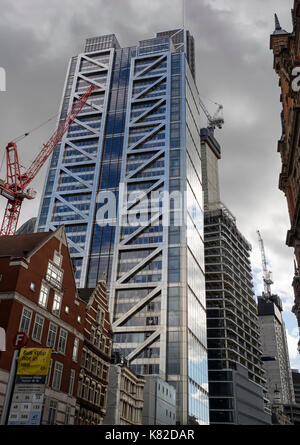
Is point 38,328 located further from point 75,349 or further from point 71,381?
point 71,381

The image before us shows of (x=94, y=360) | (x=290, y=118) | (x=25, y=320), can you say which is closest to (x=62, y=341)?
(x=25, y=320)

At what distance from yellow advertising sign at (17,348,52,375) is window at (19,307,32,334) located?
12.4 meters

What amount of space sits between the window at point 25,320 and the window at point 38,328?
0.93m

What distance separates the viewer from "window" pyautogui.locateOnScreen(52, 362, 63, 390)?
143ft

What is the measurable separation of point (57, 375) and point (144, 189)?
10853 centimetres

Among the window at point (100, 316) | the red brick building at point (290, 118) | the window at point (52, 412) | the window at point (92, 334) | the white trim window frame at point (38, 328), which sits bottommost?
the window at point (52, 412)

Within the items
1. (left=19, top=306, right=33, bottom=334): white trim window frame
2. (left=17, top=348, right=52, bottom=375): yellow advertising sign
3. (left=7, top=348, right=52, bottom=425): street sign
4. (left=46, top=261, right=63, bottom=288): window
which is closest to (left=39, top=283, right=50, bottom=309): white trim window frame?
(left=46, top=261, right=63, bottom=288): window

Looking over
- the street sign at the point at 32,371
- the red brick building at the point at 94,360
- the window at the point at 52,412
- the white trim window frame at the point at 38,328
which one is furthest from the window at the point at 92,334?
the street sign at the point at 32,371

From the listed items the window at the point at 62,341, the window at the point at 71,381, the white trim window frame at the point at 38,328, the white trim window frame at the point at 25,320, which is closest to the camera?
the white trim window frame at the point at 25,320

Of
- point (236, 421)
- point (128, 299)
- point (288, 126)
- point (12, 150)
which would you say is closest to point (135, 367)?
point (128, 299)

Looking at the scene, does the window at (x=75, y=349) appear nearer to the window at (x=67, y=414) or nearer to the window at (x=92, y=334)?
the window at (x=92, y=334)

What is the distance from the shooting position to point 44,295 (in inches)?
1748

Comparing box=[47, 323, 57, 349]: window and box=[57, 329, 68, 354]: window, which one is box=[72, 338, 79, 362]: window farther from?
box=[47, 323, 57, 349]: window

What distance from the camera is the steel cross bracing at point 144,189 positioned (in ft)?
417
